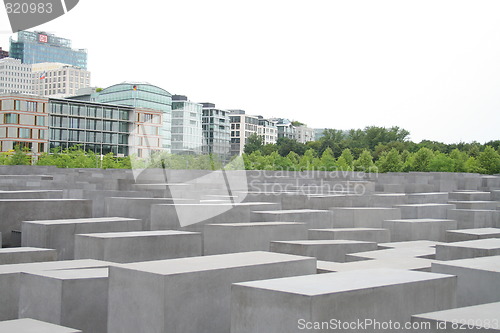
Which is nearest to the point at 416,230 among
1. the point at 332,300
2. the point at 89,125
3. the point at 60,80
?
the point at 332,300

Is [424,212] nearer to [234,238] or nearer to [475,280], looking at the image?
[234,238]

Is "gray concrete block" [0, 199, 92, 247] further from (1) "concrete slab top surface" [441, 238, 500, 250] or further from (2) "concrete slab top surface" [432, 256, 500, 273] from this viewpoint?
(2) "concrete slab top surface" [432, 256, 500, 273]

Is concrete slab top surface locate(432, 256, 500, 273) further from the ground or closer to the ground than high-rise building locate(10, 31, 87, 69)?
closer to the ground

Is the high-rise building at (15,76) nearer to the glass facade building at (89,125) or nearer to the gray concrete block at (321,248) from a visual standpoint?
the glass facade building at (89,125)

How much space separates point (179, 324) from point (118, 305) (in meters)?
0.60

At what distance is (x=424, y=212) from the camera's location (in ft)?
45.6

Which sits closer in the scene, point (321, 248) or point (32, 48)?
point (321, 248)

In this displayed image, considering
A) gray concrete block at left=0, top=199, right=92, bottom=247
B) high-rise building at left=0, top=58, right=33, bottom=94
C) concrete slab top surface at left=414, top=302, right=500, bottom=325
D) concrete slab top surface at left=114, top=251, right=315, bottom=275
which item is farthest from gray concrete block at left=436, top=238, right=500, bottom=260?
high-rise building at left=0, top=58, right=33, bottom=94

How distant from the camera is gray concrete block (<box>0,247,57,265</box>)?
706cm

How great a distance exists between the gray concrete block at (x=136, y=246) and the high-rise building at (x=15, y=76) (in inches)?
6655

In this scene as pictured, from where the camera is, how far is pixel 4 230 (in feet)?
35.6

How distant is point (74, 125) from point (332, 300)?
265ft

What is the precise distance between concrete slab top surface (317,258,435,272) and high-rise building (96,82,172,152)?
82382mm

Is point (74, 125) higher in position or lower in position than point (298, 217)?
higher
